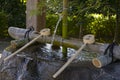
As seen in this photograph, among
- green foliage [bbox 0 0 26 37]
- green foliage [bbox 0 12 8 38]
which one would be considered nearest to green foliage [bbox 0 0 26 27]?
green foliage [bbox 0 0 26 37]

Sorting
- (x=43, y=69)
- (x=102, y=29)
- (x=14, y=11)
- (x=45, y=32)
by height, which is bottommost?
(x=102, y=29)

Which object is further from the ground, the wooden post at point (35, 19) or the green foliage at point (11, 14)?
the wooden post at point (35, 19)

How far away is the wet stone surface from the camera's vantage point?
2.86 meters

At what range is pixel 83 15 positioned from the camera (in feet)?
14.4

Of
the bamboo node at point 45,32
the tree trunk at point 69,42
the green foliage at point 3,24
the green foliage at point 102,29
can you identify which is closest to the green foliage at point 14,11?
the green foliage at point 3,24

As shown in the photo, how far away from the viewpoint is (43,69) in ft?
10.8

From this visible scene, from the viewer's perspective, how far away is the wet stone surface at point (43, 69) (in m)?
2.86

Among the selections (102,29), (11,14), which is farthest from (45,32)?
(11,14)

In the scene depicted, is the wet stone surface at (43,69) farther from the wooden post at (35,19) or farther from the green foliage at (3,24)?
the green foliage at (3,24)

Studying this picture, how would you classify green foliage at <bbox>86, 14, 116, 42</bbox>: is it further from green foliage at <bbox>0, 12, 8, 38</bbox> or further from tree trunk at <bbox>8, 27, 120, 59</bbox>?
tree trunk at <bbox>8, 27, 120, 59</bbox>

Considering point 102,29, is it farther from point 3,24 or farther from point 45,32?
point 45,32

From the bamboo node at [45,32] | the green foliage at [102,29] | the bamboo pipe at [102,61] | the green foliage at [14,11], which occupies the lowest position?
the green foliage at [102,29]

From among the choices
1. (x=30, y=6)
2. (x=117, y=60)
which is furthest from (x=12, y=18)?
(x=117, y=60)

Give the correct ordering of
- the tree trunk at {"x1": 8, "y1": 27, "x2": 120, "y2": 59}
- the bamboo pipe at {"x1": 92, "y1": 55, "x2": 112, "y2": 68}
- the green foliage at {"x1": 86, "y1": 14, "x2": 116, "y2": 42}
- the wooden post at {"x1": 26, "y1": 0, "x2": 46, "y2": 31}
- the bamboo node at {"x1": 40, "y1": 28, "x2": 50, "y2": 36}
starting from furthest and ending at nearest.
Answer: the green foliage at {"x1": 86, "y1": 14, "x2": 116, "y2": 42} → the wooden post at {"x1": 26, "y1": 0, "x2": 46, "y2": 31} → the bamboo node at {"x1": 40, "y1": 28, "x2": 50, "y2": 36} → the tree trunk at {"x1": 8, "y1": 27, "x2": 120, "y2": 59} → the bamboo pipe at {"x1": 92, "y1": 55, "x2": 112, "y2": 68}
